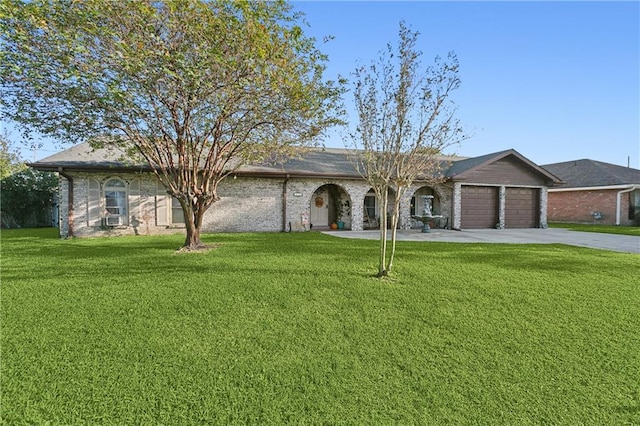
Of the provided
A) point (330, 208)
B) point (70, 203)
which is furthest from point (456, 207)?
point (70, 203)

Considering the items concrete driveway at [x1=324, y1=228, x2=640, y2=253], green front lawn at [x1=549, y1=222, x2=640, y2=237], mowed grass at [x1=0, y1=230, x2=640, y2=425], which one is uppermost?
green front lawn at [x1=549, y1=222, x2=640, y2=237]

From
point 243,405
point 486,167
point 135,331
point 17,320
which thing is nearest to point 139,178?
point 17,320

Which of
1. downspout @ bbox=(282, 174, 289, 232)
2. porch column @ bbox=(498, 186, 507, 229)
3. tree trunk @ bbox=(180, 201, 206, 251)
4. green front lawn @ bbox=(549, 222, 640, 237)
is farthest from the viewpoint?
porch column @ bbox=(498, 186, 507, 229)

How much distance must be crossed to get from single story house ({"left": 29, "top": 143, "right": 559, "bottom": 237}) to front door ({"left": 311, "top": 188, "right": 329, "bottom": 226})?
0.05m

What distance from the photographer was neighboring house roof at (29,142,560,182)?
11281 mm

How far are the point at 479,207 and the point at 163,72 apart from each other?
15974mm

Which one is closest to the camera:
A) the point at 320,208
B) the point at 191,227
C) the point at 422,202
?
the point at 191,227

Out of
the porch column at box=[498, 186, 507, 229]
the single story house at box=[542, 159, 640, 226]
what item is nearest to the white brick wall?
the porch column at box=[498, 186, 507, 229]

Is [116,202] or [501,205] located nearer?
[116,202]

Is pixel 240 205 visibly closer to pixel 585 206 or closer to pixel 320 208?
pixel 320 208

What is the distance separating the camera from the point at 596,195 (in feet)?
68.1

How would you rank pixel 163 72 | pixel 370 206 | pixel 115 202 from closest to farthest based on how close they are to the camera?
pixel 163 72
pixel 115 202
pixel 370 206

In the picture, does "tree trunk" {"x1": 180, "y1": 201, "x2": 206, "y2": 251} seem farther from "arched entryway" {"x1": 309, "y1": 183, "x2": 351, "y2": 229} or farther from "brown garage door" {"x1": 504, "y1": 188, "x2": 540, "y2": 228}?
"brown garage door" {"x1": 504, "y1": 188, "x2": 540, "y2": 228}

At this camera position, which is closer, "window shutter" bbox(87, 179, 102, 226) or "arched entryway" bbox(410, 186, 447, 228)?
"window shutter" bbox(87, 179, 102, 226)
